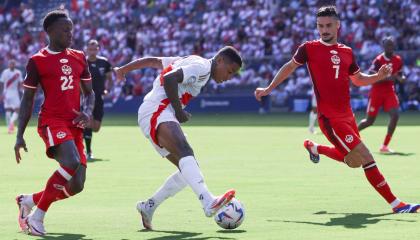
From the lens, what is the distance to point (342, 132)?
478 inches

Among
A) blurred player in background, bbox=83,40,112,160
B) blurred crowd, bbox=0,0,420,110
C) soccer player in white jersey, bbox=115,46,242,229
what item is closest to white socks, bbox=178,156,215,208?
soccer player in white jersey, bbox=115,46,242,229

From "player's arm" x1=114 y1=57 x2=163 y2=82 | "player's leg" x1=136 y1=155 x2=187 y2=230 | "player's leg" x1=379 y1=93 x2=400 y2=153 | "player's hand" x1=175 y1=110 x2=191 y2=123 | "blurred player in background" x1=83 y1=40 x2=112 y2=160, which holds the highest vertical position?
"player's arm" x1=114 y1=57 x2=163 y2=82

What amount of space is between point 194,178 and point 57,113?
1.73m

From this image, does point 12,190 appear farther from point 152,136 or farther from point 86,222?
point 152,136

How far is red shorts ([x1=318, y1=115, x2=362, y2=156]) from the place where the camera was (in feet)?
39.7

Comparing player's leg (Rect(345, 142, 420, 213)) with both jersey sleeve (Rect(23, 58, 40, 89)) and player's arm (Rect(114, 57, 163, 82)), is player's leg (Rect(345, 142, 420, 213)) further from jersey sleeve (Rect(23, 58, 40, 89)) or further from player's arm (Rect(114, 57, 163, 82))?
jersey sleeve (Rect(23, 58, 40, 89))

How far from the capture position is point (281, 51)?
45906 mm

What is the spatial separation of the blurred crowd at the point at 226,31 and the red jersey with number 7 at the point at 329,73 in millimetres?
28365

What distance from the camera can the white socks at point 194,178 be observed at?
9680 millimetres

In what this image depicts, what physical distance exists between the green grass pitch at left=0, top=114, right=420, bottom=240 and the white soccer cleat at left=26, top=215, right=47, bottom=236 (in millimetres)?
153

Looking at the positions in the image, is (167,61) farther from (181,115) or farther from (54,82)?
(54,82)

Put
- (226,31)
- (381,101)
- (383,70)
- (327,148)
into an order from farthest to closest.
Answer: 1. (226,31)
2. (381,101)
3. (327,148)
4. (383,70)

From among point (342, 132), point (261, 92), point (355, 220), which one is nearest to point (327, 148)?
point (342, 132)

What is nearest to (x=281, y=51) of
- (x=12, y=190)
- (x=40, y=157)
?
(x=40, y=157)
